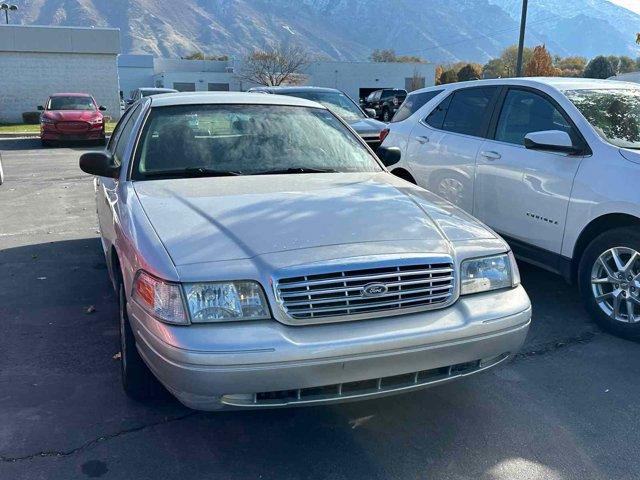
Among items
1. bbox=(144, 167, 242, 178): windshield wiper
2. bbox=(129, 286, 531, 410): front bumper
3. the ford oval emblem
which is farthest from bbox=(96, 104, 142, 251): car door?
the ford oval emblem

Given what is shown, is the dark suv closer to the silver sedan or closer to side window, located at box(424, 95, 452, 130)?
side window, located at box(424, 95, 452, 130)

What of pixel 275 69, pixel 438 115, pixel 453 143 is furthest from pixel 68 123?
pixel 275 69

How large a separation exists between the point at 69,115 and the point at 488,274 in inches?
675

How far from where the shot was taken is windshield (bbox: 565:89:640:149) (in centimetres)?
459

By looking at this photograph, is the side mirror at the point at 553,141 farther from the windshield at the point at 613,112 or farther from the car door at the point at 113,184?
the car door at the point at 113,184

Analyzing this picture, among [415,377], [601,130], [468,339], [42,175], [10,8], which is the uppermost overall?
[10,8]

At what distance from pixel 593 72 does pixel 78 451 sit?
221 feet

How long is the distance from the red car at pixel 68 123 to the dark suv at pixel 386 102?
54.9 ft

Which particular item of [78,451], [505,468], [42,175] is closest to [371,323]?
[505,468]

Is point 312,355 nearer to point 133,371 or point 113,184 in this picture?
point 133,371

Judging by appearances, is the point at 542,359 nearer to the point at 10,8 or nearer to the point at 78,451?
the point at 78,451

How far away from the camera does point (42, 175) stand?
40.6 ft

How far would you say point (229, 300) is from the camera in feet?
8.91

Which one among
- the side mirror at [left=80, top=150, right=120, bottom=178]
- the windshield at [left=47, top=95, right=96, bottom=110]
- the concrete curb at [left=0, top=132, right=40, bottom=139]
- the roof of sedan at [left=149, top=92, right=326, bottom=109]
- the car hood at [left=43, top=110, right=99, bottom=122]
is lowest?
the concrete curb at [left=0, top=132, right=40, bottom=139]
